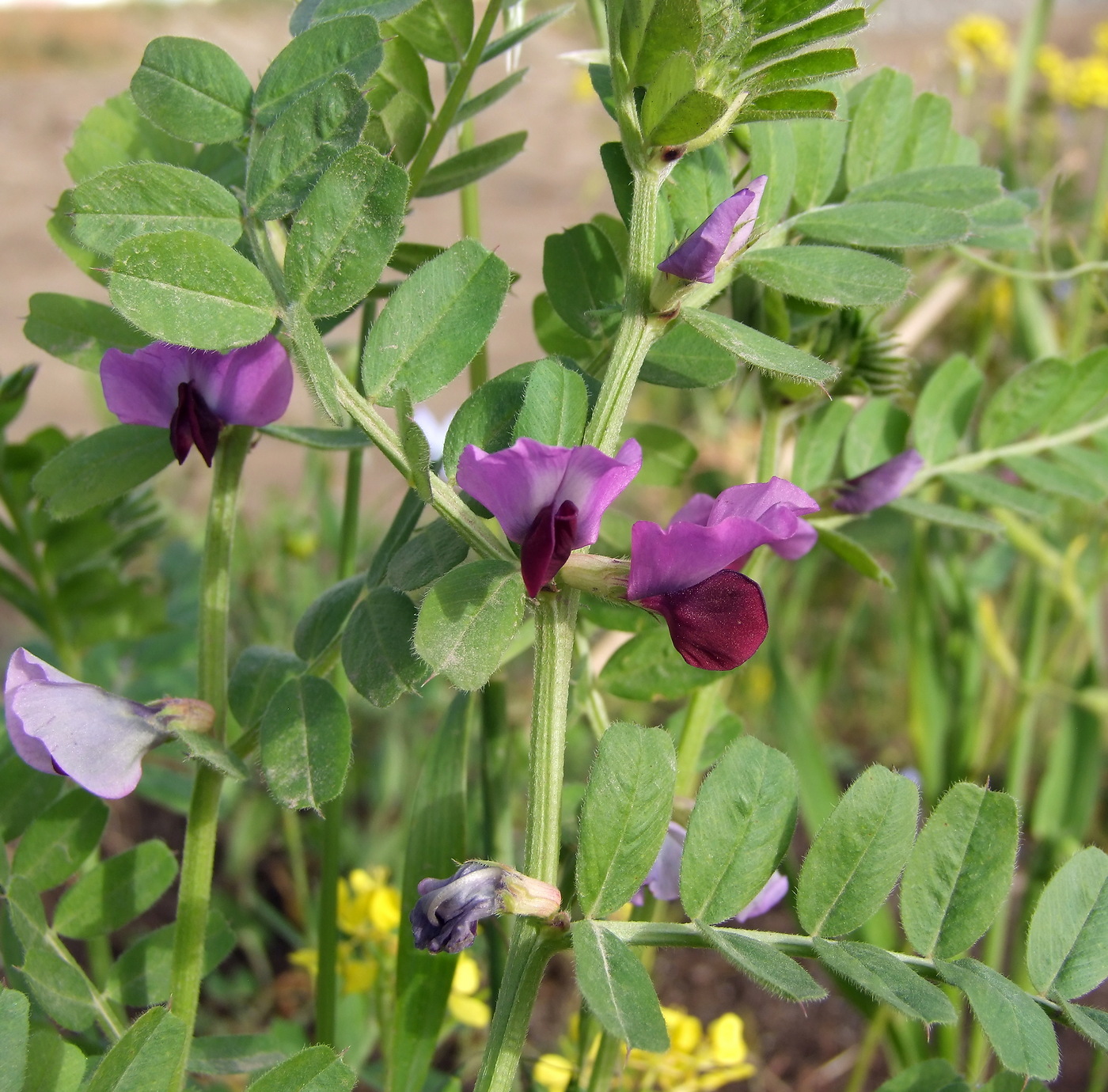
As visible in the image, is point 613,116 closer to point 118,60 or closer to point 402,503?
point 402,503

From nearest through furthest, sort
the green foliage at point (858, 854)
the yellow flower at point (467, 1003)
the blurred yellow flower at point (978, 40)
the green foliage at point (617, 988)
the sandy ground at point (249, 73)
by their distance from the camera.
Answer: the green foliage at point (617, 988)
the green foliage at point (858, 854)
the yellow flower at point (467, 1003)
the blurred yellow flower at point (978, 40)
the sandy ground at point (249, 73)

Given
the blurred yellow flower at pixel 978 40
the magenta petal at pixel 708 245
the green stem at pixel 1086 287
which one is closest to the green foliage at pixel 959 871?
the magenta petal at pixel 708 245

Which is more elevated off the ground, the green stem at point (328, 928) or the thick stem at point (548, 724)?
the thick stem at point (548, 724)

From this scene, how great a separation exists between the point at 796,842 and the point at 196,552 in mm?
1180

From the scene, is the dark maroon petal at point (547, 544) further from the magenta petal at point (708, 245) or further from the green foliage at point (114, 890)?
the green foliage at point (114, 890)

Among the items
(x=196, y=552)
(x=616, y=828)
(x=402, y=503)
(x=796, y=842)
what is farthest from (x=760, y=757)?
(x=796, y=842)

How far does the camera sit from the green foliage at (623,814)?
16.8 inches

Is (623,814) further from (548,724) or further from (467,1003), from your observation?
(467,1003)

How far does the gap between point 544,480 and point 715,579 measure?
0.24 ft

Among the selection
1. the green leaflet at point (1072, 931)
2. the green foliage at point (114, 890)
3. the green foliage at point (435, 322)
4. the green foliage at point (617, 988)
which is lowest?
the green foliage at point (114, 890)

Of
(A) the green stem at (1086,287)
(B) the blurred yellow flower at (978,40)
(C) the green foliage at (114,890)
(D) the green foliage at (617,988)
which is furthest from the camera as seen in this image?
(B) the blurred yellow flower at (978,40)

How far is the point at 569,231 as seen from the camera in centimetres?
56

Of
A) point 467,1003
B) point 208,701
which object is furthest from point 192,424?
point 467,1003

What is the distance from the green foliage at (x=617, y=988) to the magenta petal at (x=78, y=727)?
194 mm
